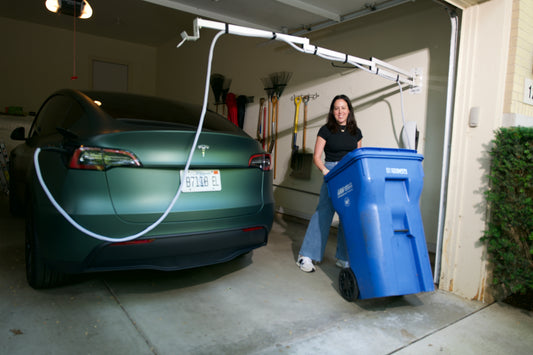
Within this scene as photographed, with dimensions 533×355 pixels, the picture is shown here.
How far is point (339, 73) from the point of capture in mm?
4297

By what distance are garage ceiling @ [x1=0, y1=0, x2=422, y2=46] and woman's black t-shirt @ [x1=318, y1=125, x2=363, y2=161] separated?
1.40 metres

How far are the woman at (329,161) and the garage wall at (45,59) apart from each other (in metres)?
7.58

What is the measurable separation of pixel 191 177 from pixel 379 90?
262 centimetres

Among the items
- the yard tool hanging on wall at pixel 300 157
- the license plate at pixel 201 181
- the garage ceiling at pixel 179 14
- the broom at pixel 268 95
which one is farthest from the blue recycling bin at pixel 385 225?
the broom at pixel 268 95

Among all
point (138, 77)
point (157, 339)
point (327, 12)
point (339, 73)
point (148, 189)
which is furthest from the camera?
point (138, 77)

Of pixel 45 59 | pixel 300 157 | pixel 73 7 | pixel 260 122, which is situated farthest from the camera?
pixel 45 59

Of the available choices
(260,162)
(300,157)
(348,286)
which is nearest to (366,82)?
(300,157)

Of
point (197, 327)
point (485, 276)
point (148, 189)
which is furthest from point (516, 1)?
point (197, 327)

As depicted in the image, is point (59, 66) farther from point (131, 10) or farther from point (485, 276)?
point (485, 276)

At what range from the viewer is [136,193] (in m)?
1.86

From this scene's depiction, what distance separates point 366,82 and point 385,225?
2.35 meters

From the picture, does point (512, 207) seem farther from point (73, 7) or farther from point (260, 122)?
point (73, 7)

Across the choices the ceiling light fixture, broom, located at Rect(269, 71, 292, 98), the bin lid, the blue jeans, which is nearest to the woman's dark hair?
the blue jeans

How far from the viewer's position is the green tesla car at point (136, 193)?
1.81 m
